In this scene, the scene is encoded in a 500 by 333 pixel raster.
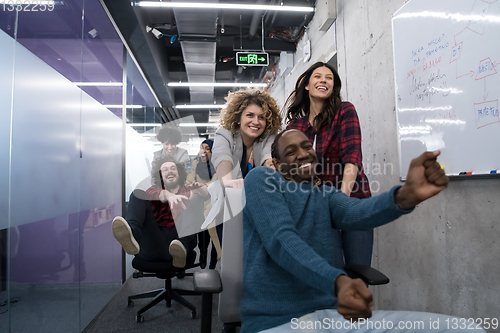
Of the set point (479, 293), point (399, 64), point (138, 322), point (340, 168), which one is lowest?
point (138, 322)

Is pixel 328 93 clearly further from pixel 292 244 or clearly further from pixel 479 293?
pixel 479 293

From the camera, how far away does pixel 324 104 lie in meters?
1.67

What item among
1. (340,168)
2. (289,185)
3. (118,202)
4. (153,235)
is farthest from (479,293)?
(118,202)

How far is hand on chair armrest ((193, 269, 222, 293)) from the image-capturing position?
915 millimetres

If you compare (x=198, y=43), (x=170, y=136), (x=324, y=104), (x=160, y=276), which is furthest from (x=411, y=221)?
(x=198, y=43)

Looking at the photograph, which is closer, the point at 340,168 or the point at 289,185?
the point at 289,185

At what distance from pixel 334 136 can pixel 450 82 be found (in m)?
0.68

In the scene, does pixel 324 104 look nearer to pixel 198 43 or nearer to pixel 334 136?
pixel 334 136

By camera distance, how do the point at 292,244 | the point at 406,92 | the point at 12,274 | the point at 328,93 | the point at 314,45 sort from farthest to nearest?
the point at 314,45, the point at 406,92, the point at 328,93, the point at 12,274, the point at 292,244

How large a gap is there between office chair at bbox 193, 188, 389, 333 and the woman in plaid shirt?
35 centimetres

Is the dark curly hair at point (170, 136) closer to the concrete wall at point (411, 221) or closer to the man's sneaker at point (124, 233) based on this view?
the man's sneaker at point (124, 233)

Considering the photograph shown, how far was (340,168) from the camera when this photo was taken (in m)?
1.52

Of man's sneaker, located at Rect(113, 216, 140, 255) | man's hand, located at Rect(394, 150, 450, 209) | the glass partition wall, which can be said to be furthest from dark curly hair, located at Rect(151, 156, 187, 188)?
man's hand, located at Rect(394, 150, 450, 209)

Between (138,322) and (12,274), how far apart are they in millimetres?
1064
